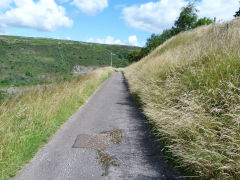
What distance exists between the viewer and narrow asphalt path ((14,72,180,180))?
3.02m

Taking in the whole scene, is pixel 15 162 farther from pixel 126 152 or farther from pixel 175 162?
pixel 175 162

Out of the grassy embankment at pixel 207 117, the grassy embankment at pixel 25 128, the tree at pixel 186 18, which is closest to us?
the grassy embankment at pixel 207 117

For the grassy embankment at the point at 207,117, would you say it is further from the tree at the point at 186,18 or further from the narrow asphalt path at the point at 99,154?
the tree at the point at 186,18

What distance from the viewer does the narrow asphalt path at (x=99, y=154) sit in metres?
3.02

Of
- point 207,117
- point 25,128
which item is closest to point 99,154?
point 25,128

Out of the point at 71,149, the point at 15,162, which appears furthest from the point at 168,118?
the point at 15,162

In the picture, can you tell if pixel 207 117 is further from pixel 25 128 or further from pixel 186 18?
pixel 186 18

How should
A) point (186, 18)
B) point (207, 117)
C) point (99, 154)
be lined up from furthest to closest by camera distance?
point (186, 18)
point (99, 154)
point (207, 117)

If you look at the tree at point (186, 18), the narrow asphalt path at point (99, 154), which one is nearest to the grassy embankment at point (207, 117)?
the narrow asphalt path at point (99, 154)

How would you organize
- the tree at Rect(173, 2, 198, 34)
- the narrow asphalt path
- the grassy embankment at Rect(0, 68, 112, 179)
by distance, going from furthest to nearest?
the tree at Rect(173, 2, 198, 34) < the grassy embankment at Rect(0, 68, 112, 179) < the narrow asphalt path

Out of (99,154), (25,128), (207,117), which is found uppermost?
(207,117)

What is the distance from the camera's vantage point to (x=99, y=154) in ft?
12.1

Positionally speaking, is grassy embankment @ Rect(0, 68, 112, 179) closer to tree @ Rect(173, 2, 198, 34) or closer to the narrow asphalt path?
the narrow asphalt path

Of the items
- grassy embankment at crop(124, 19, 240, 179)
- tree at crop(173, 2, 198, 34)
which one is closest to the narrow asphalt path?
grassy embankment at crop(124, 19, 240, 179)
